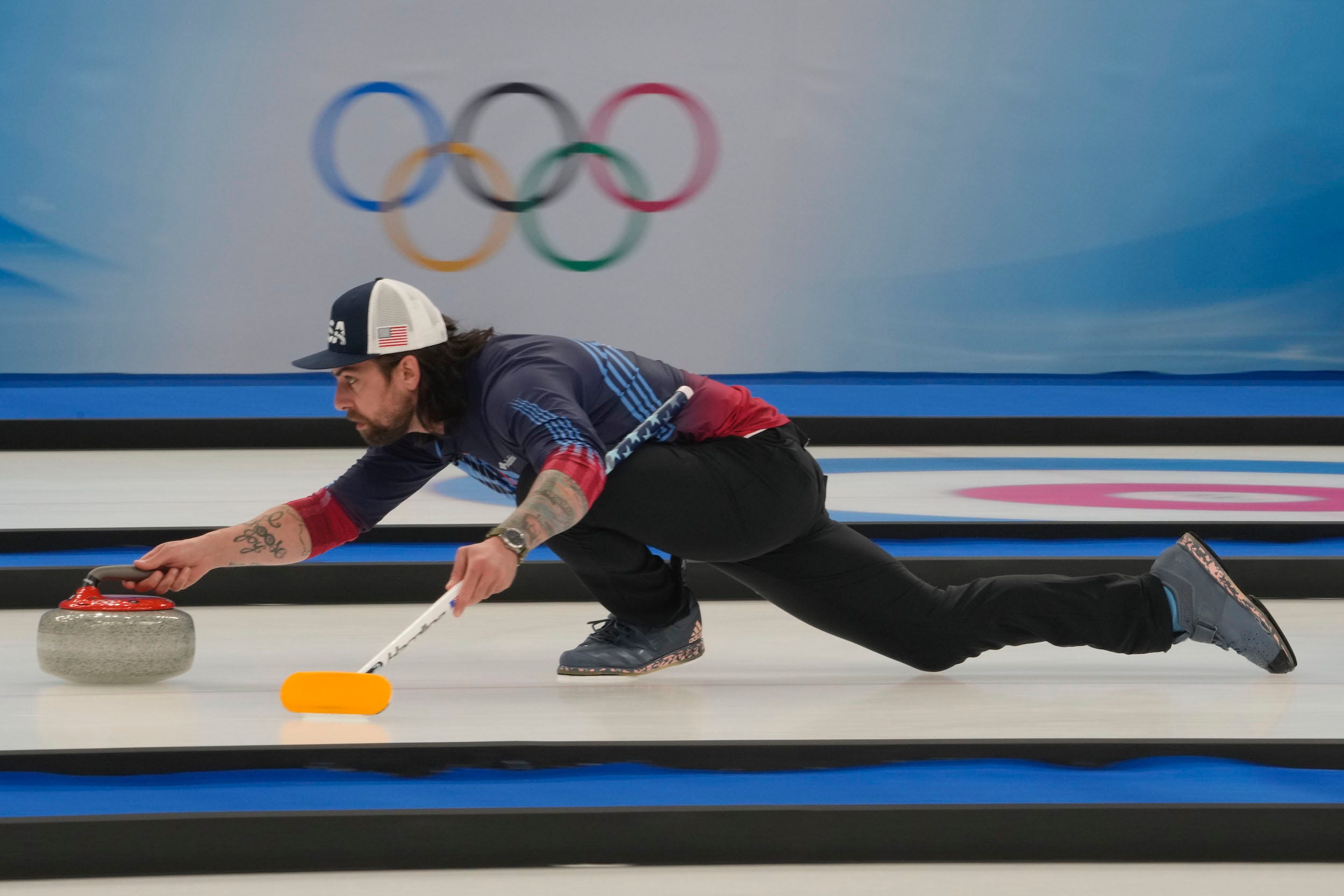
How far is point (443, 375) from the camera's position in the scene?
184cm

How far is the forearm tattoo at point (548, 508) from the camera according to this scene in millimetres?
1647

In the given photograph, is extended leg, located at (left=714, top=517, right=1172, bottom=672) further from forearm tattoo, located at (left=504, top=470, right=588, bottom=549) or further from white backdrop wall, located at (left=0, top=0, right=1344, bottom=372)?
white backdrop wall, located at (left=0, top=0, right=1344, bottom=372)

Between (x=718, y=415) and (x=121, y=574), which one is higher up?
(x=718, y=415)

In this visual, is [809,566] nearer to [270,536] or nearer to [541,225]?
[270,536]

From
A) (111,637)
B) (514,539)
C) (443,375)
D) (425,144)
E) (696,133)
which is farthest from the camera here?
(696,133)

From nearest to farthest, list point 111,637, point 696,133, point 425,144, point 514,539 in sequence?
point 514,539, point 111,637, point 425,144, point 696,133

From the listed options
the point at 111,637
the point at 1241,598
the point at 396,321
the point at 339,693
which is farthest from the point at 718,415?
the point at 111,637

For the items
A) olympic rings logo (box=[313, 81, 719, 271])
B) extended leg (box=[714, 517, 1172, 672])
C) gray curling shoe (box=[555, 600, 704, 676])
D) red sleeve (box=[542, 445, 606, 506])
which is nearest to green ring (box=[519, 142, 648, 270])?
olympic rings logo (box=[313, 81, 719, 271])

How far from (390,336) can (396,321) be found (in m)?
0.02

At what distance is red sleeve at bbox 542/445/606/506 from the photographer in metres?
1.68

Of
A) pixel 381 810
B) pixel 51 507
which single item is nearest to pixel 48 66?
pixel 51 507

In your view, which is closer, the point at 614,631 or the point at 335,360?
the point at 335,360

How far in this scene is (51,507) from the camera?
10.6 ft

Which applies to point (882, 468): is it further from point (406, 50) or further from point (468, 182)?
point (406, 50)
